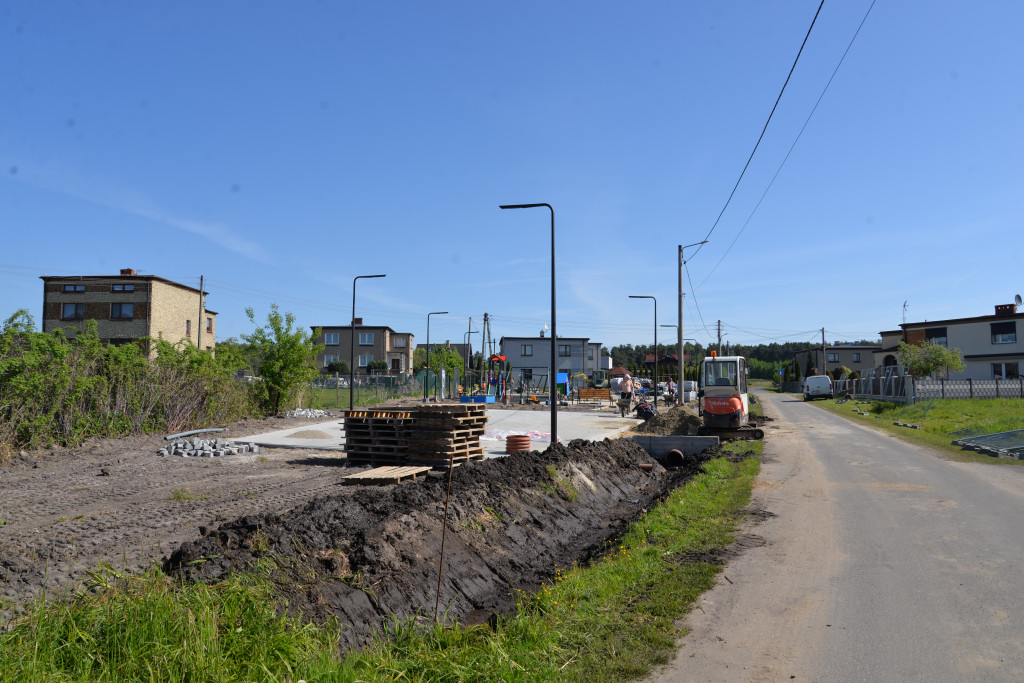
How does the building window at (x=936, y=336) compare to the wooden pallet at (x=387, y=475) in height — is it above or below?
above

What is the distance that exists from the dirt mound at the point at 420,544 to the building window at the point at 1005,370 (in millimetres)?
54159

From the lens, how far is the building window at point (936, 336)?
57219 millimetres

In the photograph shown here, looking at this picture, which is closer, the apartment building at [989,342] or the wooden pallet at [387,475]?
the wooden pallet at [387,475]

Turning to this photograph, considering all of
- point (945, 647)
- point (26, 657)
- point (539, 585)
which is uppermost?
point (26, 657)

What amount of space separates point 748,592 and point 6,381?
15772 mm

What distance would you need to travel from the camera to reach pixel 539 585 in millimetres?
7629

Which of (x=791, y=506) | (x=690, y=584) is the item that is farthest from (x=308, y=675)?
(x=791, y=506)

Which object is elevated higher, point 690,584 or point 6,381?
point 6,381

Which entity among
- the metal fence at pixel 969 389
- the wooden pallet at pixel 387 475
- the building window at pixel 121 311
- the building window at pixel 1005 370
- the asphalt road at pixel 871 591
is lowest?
the asphalt road at pixel 871 591

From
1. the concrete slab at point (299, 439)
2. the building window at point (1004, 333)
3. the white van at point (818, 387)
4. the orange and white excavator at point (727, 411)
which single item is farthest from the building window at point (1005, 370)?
the concrete slab at point (299, 439)

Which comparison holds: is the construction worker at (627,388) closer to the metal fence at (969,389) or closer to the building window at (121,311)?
the metal fence at (969,389)

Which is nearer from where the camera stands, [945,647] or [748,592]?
[945,647]

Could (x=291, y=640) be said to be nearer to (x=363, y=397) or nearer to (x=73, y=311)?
(x=363, y=397)

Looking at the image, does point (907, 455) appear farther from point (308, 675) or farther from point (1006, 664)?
point (308, 675)
